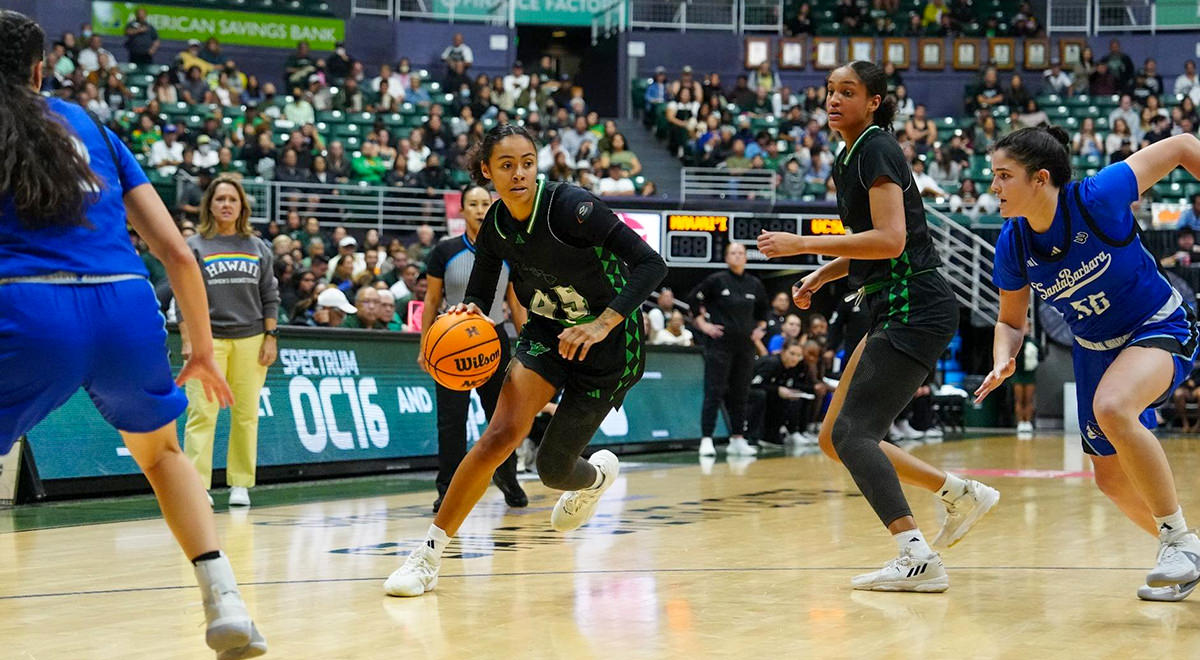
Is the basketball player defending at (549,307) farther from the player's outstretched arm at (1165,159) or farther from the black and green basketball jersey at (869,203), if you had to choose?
the player's outstretched arm at (1165,159)

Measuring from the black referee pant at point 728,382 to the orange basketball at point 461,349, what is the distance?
866 cm

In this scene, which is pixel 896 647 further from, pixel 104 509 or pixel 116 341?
pixel 104 509

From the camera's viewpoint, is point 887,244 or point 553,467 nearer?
point 887,244

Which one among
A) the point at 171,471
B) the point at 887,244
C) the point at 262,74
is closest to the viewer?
the point at 171,471

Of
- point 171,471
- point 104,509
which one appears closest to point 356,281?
point 104,509

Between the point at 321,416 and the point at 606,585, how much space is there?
5.62m

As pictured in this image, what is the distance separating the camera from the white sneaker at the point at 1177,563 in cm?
486

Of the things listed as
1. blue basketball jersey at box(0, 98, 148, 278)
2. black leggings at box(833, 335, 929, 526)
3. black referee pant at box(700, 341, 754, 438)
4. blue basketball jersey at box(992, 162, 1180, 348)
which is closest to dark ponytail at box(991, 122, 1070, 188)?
blue basketball jersey at box(992, 162, 1180, 348)

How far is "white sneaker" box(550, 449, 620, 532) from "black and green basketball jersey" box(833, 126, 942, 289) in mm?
1345

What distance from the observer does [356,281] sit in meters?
13.6

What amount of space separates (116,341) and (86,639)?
1341mm

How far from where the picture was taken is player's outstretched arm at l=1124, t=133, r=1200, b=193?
4.79 m

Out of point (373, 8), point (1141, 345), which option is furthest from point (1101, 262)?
point (373, 8)

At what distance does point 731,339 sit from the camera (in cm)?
1371
